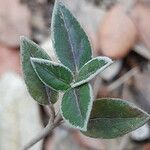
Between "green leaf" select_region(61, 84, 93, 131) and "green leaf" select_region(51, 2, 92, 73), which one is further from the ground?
"green leaf" select_region(51, 2, 92, 73)

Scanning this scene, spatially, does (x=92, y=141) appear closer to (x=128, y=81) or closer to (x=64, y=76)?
(x=128, y=81)

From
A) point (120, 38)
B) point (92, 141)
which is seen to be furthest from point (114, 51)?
point (92, 141)

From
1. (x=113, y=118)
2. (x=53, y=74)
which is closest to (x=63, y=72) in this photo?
(x=53, y=74)

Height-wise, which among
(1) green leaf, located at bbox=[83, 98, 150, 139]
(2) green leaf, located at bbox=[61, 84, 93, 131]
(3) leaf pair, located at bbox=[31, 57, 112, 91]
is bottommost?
(1) green leaf, located at bbox=[83, 98, 150, 139]

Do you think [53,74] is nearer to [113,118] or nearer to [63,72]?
[63,72]

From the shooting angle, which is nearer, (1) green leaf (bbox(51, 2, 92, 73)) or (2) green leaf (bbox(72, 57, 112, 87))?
(2) green leaf (bbox(72, 57, 112, 87))
